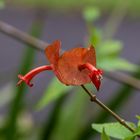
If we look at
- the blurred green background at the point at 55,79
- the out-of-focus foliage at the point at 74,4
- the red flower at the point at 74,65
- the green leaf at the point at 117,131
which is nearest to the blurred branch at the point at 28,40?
the blurred green background at the point at 55,79

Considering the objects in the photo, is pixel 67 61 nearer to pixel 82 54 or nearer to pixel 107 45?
pixel 82 54

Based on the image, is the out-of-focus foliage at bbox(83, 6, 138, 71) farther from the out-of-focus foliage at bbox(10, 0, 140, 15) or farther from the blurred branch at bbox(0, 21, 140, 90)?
the out-of-focus foliage at bbox(10, 0, 140, 15)

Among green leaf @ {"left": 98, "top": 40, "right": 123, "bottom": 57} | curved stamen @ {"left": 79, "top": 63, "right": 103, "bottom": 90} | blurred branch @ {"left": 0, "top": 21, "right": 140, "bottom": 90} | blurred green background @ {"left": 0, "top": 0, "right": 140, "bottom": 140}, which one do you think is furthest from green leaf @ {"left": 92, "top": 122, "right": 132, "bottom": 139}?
green leaf @ {"left": 98, "top": 40, "right": 123, "bottom": 57}

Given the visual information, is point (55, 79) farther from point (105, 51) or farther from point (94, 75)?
point (94, 75)

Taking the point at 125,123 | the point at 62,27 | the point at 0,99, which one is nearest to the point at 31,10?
the point at 62,27

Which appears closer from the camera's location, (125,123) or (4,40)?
(125,123)

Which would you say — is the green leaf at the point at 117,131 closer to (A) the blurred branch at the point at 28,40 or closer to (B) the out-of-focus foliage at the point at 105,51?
(A) the blurred branch at the point at 28,40

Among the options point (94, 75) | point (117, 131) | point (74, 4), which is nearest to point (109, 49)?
point (117, 131)
